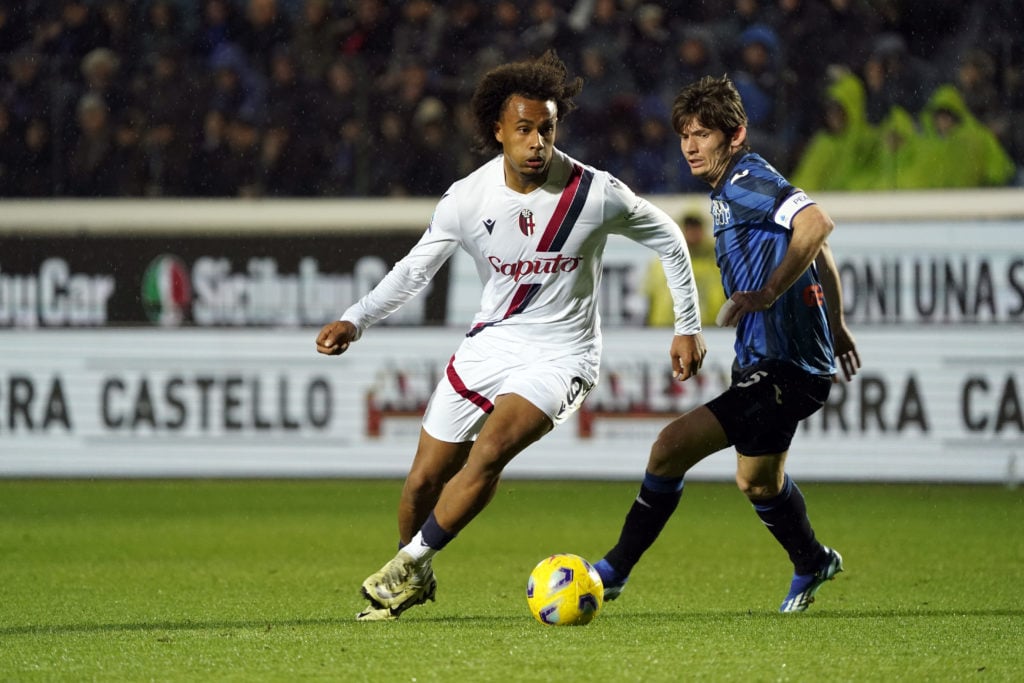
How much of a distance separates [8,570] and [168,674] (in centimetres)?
355

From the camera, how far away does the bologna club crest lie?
19.7ft

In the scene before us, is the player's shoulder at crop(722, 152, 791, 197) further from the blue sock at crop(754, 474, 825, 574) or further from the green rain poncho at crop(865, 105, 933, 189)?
the green rain poncho at crop(865, 105, 933, 189)

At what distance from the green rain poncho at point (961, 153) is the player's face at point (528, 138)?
7882mm

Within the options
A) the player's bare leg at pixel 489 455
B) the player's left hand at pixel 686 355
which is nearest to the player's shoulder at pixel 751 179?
the player's left hand at pixel 686 355

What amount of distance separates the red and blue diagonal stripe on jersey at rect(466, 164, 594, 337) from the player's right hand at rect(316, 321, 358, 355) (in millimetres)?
581

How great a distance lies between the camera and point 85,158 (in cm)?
1427

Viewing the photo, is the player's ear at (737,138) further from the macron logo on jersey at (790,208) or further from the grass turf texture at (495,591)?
the grass turf texture at (495,591)

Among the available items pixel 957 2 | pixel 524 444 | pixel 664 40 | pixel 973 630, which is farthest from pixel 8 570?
pixel 957 2

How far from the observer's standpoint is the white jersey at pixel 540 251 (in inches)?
238

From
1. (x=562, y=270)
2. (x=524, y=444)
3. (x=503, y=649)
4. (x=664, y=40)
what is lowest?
(x=503, y=649)

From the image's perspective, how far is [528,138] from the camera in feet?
19.5

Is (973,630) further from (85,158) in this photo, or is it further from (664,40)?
(85,158)

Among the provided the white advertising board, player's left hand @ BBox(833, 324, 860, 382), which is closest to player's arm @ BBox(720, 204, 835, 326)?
player's left hand @ BBox(833, 324, 860, 382)

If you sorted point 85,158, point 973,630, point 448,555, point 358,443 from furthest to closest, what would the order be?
point 85,158 < point 358,443 < point 448,555 < point 973,630
